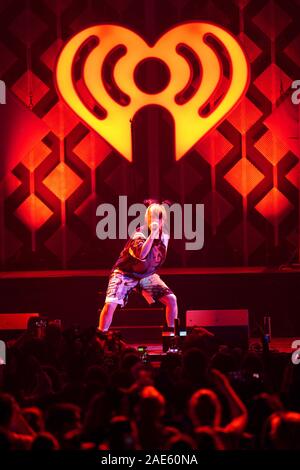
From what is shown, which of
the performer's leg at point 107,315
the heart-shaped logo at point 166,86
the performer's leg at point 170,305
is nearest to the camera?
the performer's leg at point 107,315

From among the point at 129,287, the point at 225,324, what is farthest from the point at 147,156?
the point at 225,324

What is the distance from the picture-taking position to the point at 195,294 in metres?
12.2

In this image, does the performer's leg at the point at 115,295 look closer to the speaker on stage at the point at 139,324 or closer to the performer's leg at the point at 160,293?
the performer's leg at the point at 160,293

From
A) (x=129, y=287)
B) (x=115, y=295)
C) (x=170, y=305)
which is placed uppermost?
(x=129, y=287)

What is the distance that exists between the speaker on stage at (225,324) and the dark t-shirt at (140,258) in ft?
2.45

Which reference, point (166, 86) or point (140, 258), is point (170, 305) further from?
point (166, 86)

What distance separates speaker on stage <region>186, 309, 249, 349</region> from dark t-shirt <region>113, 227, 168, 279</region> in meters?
0.75

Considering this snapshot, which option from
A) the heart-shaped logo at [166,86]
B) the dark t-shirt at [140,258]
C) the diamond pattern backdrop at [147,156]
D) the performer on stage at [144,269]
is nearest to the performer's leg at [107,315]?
the performer on stage at [144,269]

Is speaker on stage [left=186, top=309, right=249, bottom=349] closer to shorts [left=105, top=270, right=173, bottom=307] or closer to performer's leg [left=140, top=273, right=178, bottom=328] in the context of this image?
performer's leg [left=140, top=273, right=178, bottom=328]

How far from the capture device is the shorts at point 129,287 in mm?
10305

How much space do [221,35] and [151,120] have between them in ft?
7.56

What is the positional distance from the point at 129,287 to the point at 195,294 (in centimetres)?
208
